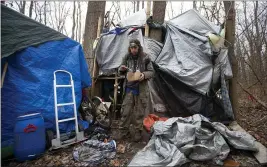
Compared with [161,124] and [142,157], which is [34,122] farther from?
[161,124]

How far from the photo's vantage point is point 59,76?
11.6 feet

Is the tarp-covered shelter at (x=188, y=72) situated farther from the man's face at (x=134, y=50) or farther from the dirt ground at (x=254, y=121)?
the man's face at (x=134, y=50)

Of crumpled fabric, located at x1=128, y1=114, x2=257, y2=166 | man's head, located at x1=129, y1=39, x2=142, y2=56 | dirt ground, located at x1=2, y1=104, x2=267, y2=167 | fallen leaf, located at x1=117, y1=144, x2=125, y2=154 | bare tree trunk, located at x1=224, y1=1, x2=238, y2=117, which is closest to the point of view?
crumpled fabric, located at x1=128, y1=114, x2=257, y2=166

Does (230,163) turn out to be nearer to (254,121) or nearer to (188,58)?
(254,121)

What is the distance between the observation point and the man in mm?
3451

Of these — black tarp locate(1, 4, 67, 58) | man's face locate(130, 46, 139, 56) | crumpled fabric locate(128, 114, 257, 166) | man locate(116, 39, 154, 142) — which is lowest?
crumpled fabric locate(128, 114, 257, 166)

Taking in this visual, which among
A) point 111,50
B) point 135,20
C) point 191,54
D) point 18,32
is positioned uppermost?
point 135,20

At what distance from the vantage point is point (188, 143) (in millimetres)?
2705

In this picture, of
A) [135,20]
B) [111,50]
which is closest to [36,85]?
[111,50]

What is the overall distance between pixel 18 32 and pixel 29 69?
646 millimetres

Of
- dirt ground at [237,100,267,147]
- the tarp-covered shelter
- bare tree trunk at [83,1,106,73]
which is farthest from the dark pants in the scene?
bare tree trunk at [83,1,106,73]

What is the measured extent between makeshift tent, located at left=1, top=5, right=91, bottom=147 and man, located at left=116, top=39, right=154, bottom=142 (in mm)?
1000

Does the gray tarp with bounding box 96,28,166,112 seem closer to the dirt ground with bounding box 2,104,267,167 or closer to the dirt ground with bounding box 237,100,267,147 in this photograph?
the dirt ground with bounding box 2,104,267,167

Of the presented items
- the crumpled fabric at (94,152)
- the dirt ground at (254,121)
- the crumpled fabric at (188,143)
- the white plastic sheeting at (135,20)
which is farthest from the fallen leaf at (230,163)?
the white plastic sheeting at (135,20)
